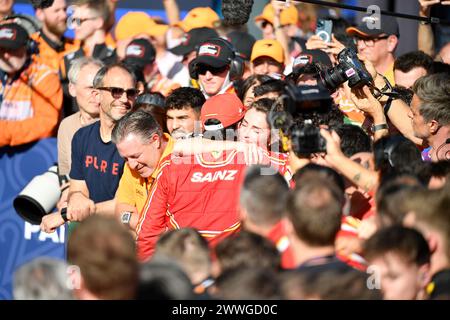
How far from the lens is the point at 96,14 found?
9.63m

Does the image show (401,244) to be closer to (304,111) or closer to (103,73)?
(304,111)

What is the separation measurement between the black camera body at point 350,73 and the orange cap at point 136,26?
4.02 meters

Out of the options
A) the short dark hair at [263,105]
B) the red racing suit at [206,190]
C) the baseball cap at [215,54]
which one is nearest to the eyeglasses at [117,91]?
the baseball cap at [215,54]

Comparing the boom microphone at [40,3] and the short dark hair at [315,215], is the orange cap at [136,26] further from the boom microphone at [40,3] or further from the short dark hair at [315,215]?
the short dark hair at [315,215]

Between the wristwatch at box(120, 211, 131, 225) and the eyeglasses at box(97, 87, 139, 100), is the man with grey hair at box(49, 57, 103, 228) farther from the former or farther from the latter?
the wristwatch at box(120, 211, 131, 225)

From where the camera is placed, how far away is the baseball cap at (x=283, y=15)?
31.9ft

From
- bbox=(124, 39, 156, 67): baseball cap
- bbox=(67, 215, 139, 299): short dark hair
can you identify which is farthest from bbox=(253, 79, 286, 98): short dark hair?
bbox=(67, 215, 139, 299): short dark hair

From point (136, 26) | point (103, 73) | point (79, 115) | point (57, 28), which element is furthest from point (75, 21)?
point (103, 73)

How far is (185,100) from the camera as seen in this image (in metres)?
7.12

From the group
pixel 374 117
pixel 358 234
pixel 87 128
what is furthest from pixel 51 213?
pixel 358 234

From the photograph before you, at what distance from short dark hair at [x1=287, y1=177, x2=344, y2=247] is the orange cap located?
5.97 m

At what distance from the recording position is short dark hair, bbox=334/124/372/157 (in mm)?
5668

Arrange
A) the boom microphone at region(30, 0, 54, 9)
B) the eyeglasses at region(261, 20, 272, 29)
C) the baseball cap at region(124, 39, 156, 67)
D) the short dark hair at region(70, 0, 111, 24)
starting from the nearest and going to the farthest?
the boom microphone at region(30, 0, 54, 9), the baseball cap at region(124, 39, 156, 67), the short dark hair at region(70, 0, 111, 24), the eyeglasses at region(261, 20, 272, 29)

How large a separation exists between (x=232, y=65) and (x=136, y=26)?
240 cm
